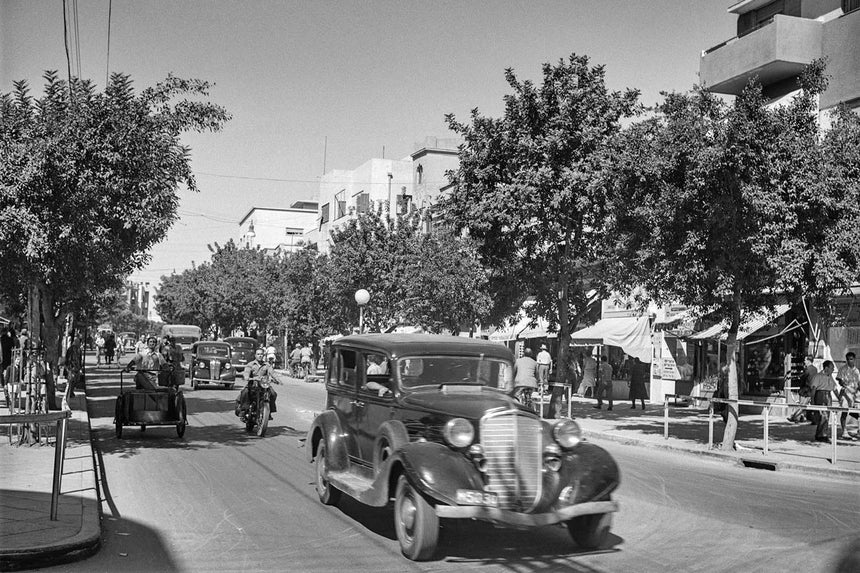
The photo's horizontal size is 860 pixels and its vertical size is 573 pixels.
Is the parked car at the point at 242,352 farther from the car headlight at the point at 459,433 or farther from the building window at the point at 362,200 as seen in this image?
the car headlight at the point at 459,433

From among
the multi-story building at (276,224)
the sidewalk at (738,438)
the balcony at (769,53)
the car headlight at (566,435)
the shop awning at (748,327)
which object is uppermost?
the multi-story building at (276,224)

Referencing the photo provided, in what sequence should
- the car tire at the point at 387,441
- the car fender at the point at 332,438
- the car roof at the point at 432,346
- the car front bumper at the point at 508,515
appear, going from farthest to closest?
the car fender at the point at 332,438, the car roof at the point at 432,346, the car tire at the point at 387,441, the car front bumper at the point at 508,515

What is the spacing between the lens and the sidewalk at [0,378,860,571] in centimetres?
714

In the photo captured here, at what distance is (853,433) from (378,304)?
2369 cm

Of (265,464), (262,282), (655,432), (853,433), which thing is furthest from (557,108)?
(262,282)

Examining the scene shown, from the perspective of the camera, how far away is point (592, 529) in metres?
7.60

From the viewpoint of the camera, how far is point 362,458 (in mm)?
9031

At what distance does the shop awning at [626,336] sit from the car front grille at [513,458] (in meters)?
21.5

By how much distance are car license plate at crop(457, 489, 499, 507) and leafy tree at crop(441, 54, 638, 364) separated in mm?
14113

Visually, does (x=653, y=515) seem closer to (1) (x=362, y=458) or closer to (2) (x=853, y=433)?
(1) (x=362, y=458)

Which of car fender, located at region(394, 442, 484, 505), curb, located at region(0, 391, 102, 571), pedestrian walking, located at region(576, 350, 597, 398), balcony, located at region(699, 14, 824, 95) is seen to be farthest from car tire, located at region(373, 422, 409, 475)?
pedestrian walking, located at region(576, 350, 597, 398)

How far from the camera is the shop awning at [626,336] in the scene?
95.8 feet

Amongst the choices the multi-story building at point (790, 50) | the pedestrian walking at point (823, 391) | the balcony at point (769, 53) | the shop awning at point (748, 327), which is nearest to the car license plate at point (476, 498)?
the pedestrian walking at point (823, 391)

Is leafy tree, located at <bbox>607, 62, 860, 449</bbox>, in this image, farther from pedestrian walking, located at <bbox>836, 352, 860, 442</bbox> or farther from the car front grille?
the car front grille
